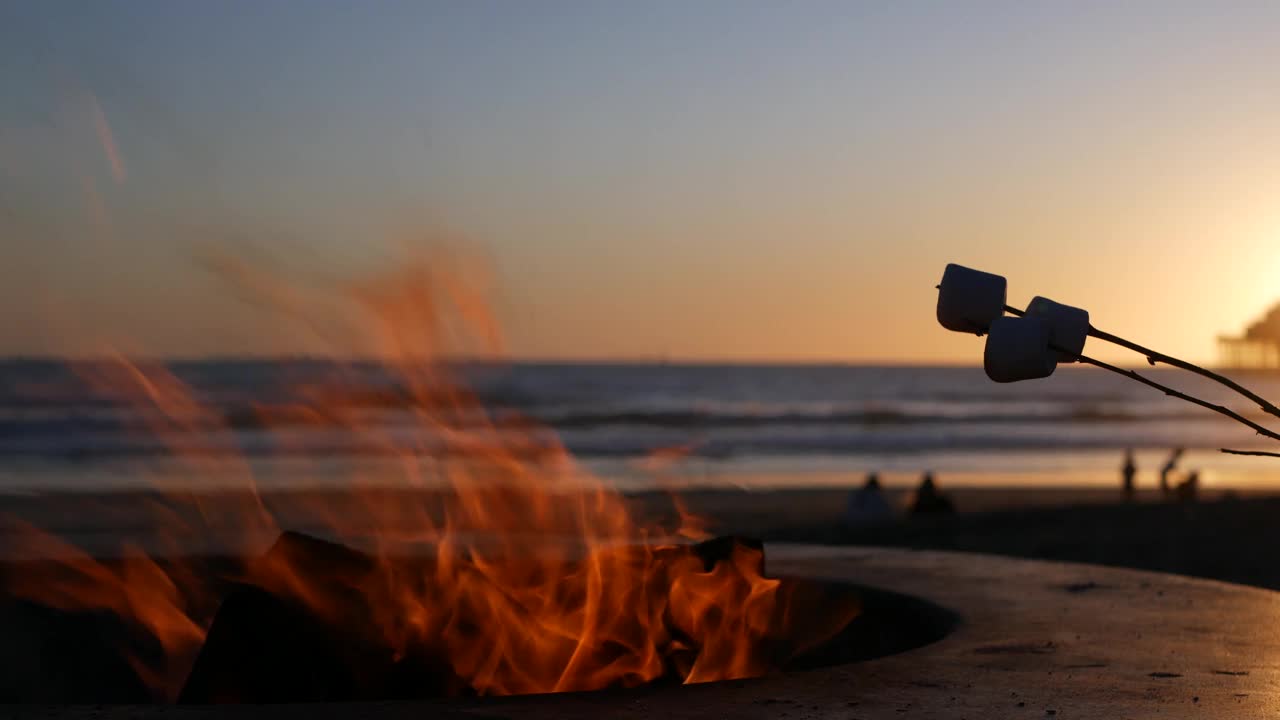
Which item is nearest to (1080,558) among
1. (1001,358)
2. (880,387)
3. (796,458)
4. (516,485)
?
(516,485)

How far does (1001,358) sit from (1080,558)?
6.45 m

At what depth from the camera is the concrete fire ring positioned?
3018 millimetres

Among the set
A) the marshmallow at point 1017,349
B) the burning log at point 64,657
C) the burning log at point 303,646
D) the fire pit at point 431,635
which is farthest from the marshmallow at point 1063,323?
the burning log at point 64,657

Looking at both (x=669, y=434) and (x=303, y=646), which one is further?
(x=669, y=434)

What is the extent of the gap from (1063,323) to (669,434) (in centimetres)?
3720

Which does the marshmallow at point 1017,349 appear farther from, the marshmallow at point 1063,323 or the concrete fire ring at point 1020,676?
the concrete fire ring at point 1020,676

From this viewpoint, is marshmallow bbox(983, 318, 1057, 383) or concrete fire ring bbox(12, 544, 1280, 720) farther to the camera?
concrete fire ring bbox(12, 544, 1280, 720)

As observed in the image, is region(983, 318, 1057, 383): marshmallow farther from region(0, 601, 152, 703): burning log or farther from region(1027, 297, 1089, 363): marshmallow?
region(0, 601, 152, 703): burning log

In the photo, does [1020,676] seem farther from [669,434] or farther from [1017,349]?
[669,434]

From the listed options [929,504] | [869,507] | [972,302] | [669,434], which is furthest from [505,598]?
[669,434]

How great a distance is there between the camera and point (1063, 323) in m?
2.53

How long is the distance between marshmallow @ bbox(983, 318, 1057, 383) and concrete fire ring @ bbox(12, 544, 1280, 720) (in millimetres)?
921

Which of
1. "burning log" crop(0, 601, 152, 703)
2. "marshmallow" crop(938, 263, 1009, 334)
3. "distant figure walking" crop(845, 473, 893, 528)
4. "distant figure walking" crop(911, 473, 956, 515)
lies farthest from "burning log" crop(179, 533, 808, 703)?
"distant figure walking" crop(911, 473, 956, 515)

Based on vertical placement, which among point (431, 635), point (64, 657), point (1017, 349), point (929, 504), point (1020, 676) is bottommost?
point (929, 504)
